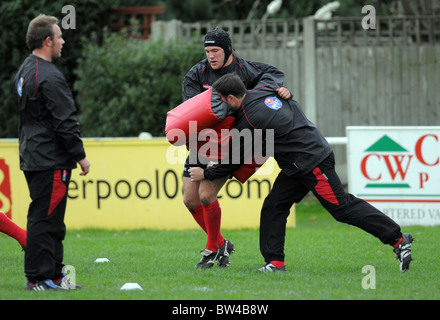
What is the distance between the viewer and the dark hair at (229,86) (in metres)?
6.14

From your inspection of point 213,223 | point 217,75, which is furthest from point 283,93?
point 213,223

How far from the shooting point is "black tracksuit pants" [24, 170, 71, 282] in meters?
5.43

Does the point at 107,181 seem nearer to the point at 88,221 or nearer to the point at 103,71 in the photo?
the point at 88,221

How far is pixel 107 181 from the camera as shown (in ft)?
34.9

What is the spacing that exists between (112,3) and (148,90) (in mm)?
2531

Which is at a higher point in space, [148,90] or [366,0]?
[366,0]

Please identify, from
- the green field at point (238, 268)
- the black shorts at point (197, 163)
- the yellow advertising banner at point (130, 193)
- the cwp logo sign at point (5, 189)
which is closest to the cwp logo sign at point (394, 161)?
the green field at point (238, 268)

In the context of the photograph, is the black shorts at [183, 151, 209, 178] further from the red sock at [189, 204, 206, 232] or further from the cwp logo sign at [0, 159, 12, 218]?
the cwp logo sign at [0, 159, 12, 218]

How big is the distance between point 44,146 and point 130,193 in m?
5.19

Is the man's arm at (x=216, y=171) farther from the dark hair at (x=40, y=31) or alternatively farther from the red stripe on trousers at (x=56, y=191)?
the dark hair at (x=40, y=31)

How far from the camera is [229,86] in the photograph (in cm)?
613

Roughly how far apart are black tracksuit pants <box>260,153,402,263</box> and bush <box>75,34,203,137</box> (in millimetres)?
6572

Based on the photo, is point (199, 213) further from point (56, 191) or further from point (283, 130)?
point (56, 191)
